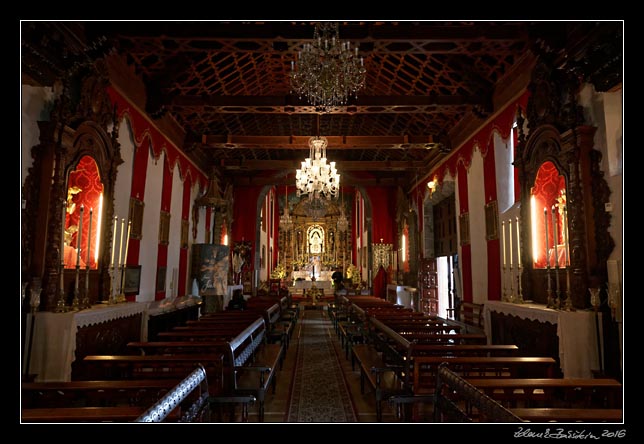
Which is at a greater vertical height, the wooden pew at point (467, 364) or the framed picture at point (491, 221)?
the framed picture at point (491, 221)

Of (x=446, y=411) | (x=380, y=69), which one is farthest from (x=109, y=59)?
(x=446, y=411)

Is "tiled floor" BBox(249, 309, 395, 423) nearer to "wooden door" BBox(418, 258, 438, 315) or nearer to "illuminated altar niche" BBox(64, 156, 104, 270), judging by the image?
"illuminated altar niche" BBox(64, 156, 104, 270)

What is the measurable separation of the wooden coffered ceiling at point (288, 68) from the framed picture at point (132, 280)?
124 inches

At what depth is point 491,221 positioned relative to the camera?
8.14m

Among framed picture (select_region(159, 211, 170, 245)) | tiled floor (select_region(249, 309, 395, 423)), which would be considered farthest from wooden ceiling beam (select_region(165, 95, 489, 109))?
tiled floor (select_region(249, 309, 395, 423))

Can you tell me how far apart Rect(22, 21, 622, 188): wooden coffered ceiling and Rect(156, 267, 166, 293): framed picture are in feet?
10.9

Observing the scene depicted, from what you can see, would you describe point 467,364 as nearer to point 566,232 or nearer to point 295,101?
point 566,232

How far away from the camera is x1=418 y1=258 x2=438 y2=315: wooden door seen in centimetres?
1211

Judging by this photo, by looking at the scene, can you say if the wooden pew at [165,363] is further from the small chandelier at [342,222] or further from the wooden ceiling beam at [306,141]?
the small chandelier at [342,222]

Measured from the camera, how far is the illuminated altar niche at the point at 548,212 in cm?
575

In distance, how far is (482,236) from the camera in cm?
870

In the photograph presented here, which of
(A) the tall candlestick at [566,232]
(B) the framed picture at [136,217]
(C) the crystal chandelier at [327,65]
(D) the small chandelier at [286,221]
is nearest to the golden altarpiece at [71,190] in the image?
(B) the framed picture at [136,217]

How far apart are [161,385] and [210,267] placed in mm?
8745

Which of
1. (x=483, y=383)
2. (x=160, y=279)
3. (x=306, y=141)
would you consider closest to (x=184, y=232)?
(x=160, y=279)
